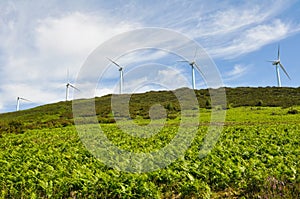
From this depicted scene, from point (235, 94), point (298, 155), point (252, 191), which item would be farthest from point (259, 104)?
point (252, 191)

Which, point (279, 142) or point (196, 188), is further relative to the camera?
point (279, 142)

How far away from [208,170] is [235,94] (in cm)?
8631

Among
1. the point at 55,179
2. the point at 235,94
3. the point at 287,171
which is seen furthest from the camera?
the point at 235,94

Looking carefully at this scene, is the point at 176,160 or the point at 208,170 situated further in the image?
the point at 176,160

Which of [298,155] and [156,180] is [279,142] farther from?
[156,180]

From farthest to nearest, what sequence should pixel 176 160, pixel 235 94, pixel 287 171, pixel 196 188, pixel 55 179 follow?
pixel 235 94 → pixel 176 160 → pixel 55 179 → pixel 287 171 → pixel 196 188

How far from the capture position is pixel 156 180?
35.1 feet

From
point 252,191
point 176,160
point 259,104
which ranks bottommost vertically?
point 252,191

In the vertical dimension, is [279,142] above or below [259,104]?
below

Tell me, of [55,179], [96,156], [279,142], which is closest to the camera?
[55,179]

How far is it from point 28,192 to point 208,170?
4.96 metres

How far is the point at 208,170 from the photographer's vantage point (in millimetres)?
10609

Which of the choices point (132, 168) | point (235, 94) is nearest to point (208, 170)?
point (132, 168)

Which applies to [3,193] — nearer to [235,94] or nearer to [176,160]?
[176,160]
